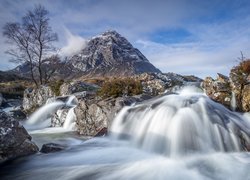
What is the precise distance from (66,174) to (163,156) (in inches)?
142

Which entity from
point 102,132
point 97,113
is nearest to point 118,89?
point 97,113

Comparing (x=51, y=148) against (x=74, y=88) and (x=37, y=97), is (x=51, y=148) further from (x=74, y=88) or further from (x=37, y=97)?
(x=37, y=97)

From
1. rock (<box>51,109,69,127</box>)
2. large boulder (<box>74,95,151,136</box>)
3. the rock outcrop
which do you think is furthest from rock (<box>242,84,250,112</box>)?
rock (<box>51,109,69,127</box>)

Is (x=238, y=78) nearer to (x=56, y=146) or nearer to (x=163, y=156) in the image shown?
(x=163, y=156)

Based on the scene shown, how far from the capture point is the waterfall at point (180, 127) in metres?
10.6

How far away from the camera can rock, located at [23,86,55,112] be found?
28.2 metres

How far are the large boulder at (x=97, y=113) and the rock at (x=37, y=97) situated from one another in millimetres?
12595

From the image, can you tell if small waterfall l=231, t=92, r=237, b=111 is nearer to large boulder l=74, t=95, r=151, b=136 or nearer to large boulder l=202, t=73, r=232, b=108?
large boulder l=202, t=73, r=232, b=108

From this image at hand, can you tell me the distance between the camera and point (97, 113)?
15.4 metres

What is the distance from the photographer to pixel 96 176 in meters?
8.68

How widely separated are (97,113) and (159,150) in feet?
17.6

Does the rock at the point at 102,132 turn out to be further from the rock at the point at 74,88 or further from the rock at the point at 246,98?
the rock at the point at 74,88

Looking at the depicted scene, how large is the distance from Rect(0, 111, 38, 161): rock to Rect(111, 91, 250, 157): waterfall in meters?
4.26

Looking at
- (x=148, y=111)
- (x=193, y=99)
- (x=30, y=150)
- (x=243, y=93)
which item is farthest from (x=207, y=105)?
(x=30, y=150)
